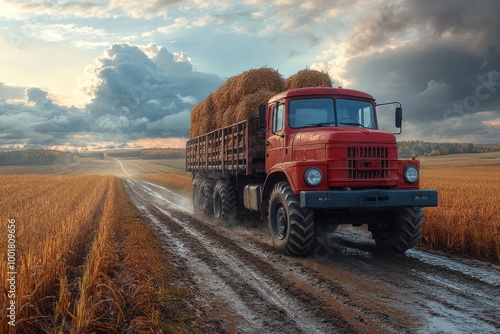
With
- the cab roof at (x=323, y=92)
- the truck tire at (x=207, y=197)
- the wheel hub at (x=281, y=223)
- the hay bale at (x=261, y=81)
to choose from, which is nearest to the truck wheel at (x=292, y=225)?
the wheel hub at (x=281, y=223)

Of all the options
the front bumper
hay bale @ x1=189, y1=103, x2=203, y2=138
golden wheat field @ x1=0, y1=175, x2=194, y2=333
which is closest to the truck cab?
the front bumper

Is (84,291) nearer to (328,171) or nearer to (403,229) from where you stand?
(328,171)

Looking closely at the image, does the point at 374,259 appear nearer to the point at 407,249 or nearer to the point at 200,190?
the point at 407,249

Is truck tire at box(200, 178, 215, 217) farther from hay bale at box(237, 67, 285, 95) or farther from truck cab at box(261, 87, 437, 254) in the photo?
truck cab at box(261, 87, 437, 254)

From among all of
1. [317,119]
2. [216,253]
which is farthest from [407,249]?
[216,253]

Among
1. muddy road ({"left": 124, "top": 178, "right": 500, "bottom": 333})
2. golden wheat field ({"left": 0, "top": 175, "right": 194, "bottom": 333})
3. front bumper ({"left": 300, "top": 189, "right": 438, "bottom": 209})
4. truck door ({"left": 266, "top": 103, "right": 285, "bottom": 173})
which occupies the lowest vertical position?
muddy road ({"left": 124, "top": 178, "right": 500, "bottom": 333})

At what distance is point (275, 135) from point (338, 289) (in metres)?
4.17

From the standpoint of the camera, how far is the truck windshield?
335 inches

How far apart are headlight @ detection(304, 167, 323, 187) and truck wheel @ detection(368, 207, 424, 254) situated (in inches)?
77.3

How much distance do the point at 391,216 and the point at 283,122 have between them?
2.97 m

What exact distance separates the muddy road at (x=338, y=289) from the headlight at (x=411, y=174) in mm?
1471

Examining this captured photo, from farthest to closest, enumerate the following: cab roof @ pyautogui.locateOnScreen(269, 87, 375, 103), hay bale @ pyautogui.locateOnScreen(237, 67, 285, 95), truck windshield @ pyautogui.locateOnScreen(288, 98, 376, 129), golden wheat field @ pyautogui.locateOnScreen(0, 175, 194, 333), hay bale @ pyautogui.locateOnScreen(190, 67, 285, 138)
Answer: hay bale @ pyautogui.locateOnScreen(237, 67, 285, 95), hay bale @ pyautogui.locateOnScreen(190, 67, 285, 138), cab roof @ pyautogui.locateOnScreen(269, 87, 375, 103), truck windshield @ pyautogui.locateOnScreen(288, 98, 376, 129), golden wheat field @ pyautogui.locateOnScreen(0, 175, 194, 333)

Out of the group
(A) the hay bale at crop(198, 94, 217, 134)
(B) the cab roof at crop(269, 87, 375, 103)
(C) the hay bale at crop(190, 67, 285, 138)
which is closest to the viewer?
(B) the cab roof at crop(269, 87, 375, 103)

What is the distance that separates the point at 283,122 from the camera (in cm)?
879
